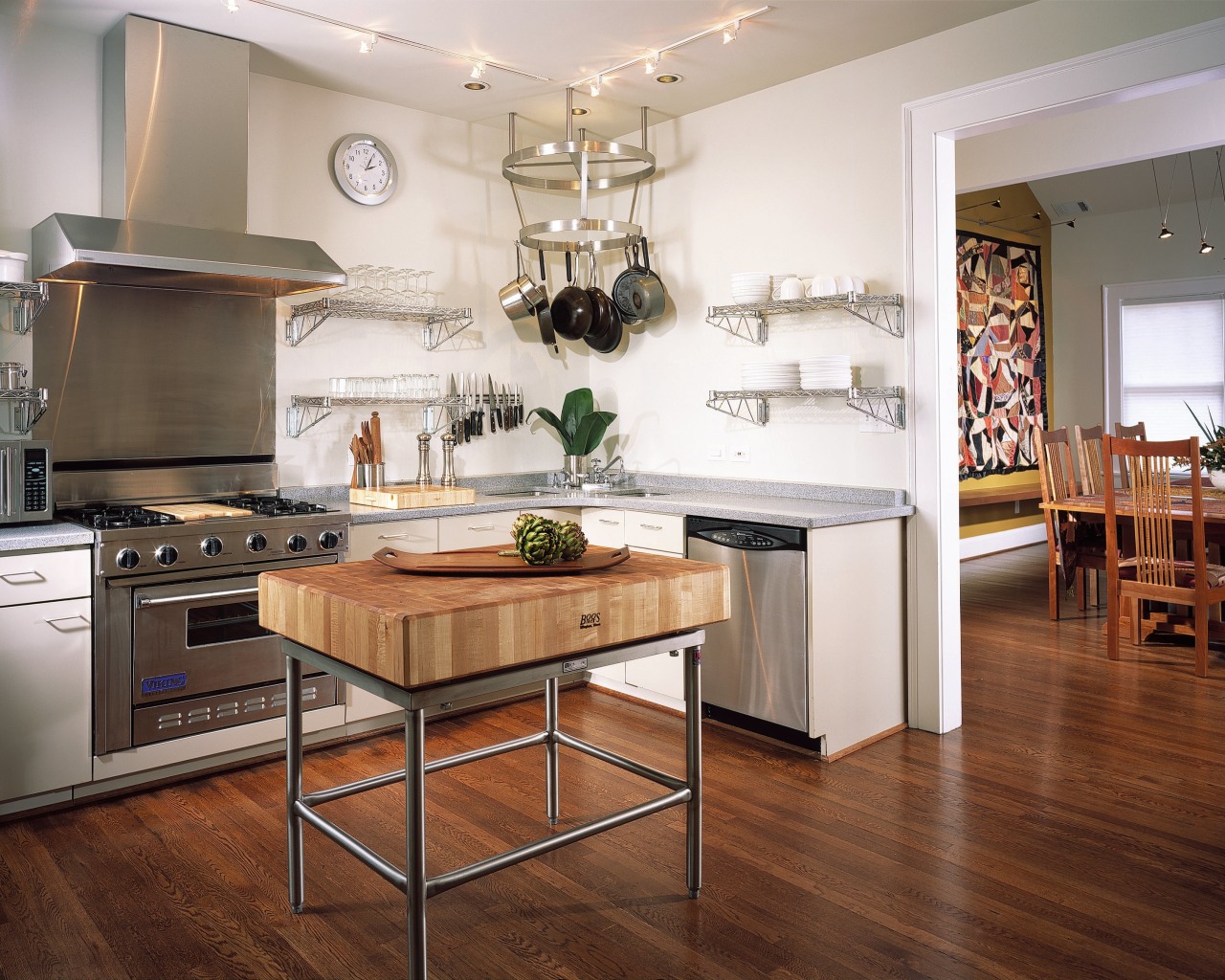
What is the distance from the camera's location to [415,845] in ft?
6.70

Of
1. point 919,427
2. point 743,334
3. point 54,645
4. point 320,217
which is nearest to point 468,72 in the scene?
point 320,217

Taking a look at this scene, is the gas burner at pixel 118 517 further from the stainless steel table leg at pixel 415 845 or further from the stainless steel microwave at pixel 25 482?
the stainless steel table leg at pixel 415 845

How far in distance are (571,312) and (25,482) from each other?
2.67 metres

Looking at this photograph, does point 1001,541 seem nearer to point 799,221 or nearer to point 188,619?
point 799,221

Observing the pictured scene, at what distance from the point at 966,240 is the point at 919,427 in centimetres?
490

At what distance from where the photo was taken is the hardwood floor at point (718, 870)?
7.50 ft

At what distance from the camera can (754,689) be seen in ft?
12.5

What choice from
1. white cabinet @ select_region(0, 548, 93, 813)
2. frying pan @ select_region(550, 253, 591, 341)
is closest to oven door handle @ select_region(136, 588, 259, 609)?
white cabinet @ select_region(0, 548, 93, 813)

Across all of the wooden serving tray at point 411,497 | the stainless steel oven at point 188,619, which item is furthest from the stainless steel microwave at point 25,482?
the wooden serving tray at point 411,497

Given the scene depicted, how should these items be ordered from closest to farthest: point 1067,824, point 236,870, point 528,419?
point 236,870 → point 1067,824 → point 528,419

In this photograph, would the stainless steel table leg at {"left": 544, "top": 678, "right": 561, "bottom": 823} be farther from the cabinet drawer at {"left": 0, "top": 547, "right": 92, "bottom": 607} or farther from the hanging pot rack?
the hanging pot rack

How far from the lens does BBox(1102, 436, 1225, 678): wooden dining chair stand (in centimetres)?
478

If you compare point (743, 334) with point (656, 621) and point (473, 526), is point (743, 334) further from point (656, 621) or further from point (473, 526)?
point (656, 621)

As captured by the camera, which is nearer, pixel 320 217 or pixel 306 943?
pixel 306 943
